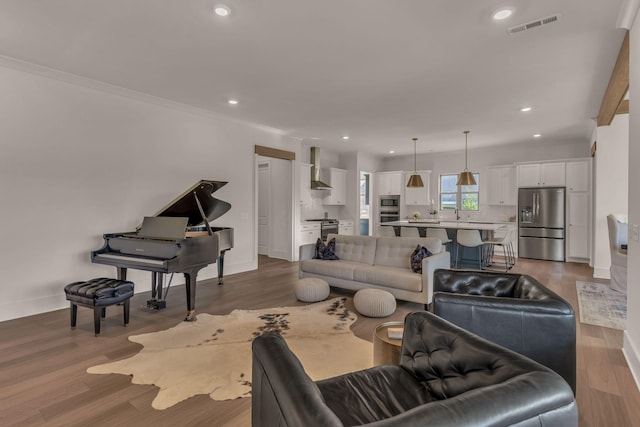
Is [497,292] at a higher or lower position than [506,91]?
lower

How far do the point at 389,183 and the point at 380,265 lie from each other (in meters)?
5.93

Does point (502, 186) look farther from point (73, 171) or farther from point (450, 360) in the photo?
point (73, 171)

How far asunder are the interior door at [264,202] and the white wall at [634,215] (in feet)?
21.6

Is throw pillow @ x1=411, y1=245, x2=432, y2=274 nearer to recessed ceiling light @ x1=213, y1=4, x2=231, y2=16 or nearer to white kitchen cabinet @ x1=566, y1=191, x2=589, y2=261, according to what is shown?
recessed ceiling light @ x1=213, y1=4, x2=231, y2=16

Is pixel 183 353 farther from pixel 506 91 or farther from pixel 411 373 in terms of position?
pixel 506 91

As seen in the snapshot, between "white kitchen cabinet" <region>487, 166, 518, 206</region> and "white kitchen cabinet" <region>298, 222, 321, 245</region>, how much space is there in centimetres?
464

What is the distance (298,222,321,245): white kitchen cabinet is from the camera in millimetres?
7922

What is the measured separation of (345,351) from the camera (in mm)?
3002

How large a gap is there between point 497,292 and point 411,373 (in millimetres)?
1391

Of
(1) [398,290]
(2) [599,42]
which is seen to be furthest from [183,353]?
(2) [599,42]

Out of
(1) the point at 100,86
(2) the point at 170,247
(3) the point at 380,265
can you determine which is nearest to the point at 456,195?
(3) the point at 380,265

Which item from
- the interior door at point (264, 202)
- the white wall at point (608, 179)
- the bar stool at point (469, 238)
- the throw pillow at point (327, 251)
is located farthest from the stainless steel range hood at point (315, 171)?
the white wall at point (608, 179)

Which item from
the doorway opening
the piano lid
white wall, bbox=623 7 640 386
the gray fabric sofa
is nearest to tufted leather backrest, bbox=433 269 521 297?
white wall, bbox=623 7 640 386

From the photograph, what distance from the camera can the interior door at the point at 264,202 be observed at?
27.2 ft
